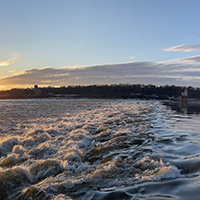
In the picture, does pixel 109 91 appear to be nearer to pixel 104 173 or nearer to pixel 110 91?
pixel 110 91

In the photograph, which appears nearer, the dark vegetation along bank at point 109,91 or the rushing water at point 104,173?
the rushing water at point 104,173

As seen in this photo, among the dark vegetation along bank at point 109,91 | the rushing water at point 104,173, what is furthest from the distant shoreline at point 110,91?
the rushing water at point 104,173

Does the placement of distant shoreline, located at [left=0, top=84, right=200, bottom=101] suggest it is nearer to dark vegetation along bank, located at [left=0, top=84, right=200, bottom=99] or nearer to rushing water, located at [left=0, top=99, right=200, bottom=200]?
dark vegetation along bank, located at [left=0, top=84, right=200, bottom=99]

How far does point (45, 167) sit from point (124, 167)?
1.85 meters

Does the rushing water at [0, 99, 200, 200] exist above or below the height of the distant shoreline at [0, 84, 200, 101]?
below

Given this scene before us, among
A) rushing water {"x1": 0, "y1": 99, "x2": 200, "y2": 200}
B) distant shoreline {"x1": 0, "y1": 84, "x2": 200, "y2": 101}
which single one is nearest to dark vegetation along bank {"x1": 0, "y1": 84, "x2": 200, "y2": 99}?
distant shoreline {"x1": 0, "y1": 84, "x2": 200, "y2": 101}

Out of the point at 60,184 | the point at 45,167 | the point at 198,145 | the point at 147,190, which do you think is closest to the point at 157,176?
the point at 147,190

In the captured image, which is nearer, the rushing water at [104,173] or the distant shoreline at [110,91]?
the rushing water at [104,173]

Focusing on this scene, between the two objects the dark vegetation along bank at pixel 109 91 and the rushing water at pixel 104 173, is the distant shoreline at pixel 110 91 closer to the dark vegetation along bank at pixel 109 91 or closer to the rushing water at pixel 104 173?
the dark vegetation along bank at pixel 109 91

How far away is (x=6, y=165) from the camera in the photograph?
5.12 m

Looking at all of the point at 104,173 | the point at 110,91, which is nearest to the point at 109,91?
the point at 110,91

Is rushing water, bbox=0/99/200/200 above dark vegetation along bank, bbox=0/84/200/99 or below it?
below

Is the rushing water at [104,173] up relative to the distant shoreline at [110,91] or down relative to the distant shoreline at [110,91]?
down

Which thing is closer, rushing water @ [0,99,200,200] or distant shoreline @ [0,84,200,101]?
rushing water @ [0,99,200,200]
